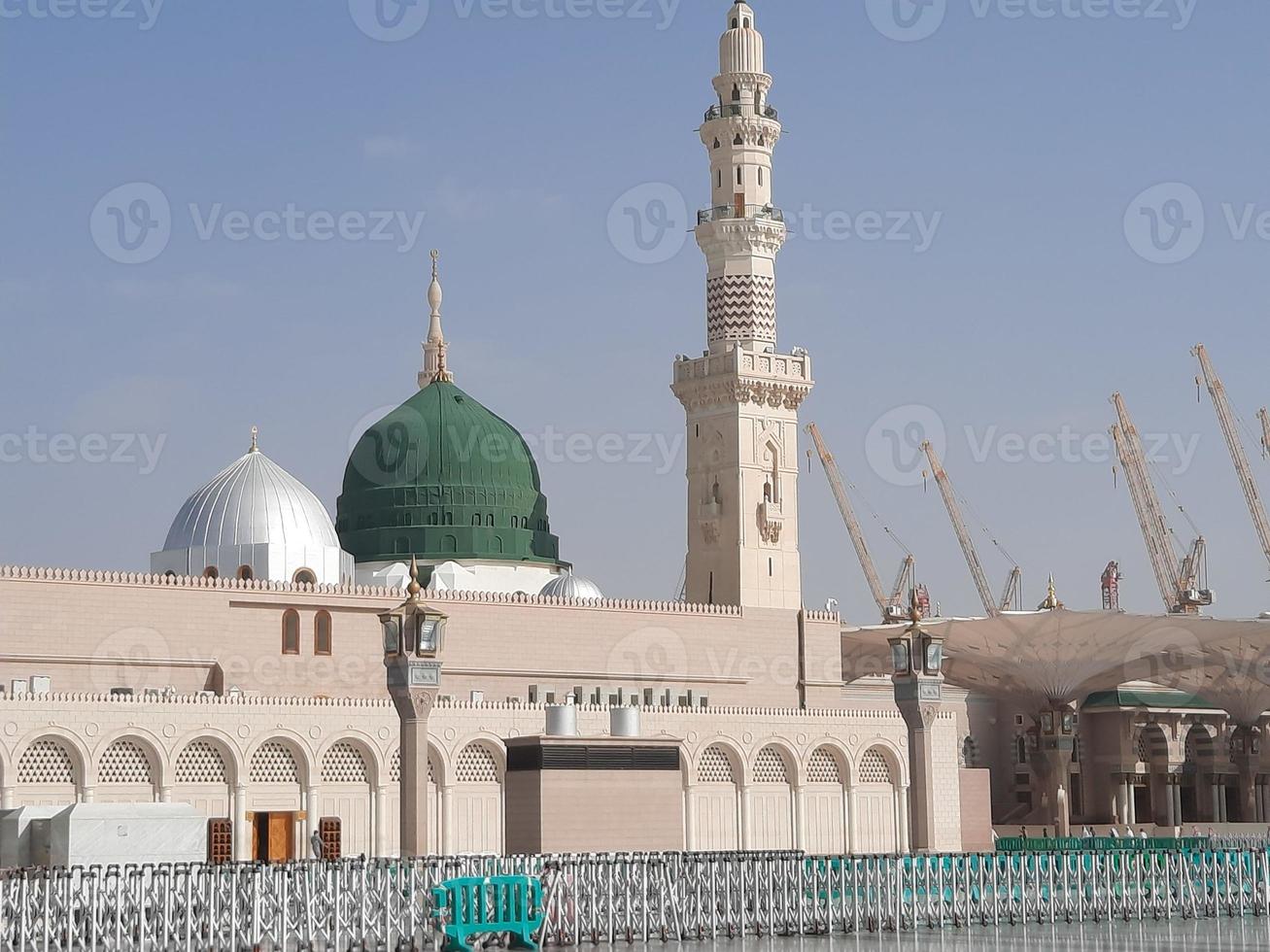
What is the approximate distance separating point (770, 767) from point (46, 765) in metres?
17.6

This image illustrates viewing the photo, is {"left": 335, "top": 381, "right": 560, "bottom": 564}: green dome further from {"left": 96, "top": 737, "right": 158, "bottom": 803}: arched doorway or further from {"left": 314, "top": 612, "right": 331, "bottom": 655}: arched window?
{"left": 96, "top": 737, "right": 158, "bottom": 803}: arched doorway

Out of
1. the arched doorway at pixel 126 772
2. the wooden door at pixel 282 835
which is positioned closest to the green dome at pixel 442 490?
the wooden door at pixel 282 835

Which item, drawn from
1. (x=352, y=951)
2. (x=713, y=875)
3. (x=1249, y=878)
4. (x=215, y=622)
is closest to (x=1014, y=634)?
(x=215, y=622)

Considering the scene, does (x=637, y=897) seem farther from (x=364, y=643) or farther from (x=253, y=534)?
(x=253, y=534)

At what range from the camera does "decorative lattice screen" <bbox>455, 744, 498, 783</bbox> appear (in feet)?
139

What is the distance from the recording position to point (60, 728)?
1470 inches

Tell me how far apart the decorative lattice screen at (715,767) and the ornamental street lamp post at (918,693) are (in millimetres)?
→ 14821

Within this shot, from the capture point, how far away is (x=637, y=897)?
22.5 m

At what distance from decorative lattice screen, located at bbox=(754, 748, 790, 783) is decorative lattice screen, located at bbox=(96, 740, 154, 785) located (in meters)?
15.1

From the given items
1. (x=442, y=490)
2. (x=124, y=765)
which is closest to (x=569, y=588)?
(x=442, y=490)

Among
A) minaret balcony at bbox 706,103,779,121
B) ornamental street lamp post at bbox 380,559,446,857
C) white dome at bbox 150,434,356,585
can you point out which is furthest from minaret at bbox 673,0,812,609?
ornamental street lamp post at bbox 380,559,446,857

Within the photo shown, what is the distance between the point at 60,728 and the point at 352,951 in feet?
60.4

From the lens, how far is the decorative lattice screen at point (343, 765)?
133ft

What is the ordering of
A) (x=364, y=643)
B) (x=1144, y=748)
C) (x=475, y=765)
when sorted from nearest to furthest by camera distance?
(x=475, y=765) → (x=364, y=643) → (x=1144, y=748)
